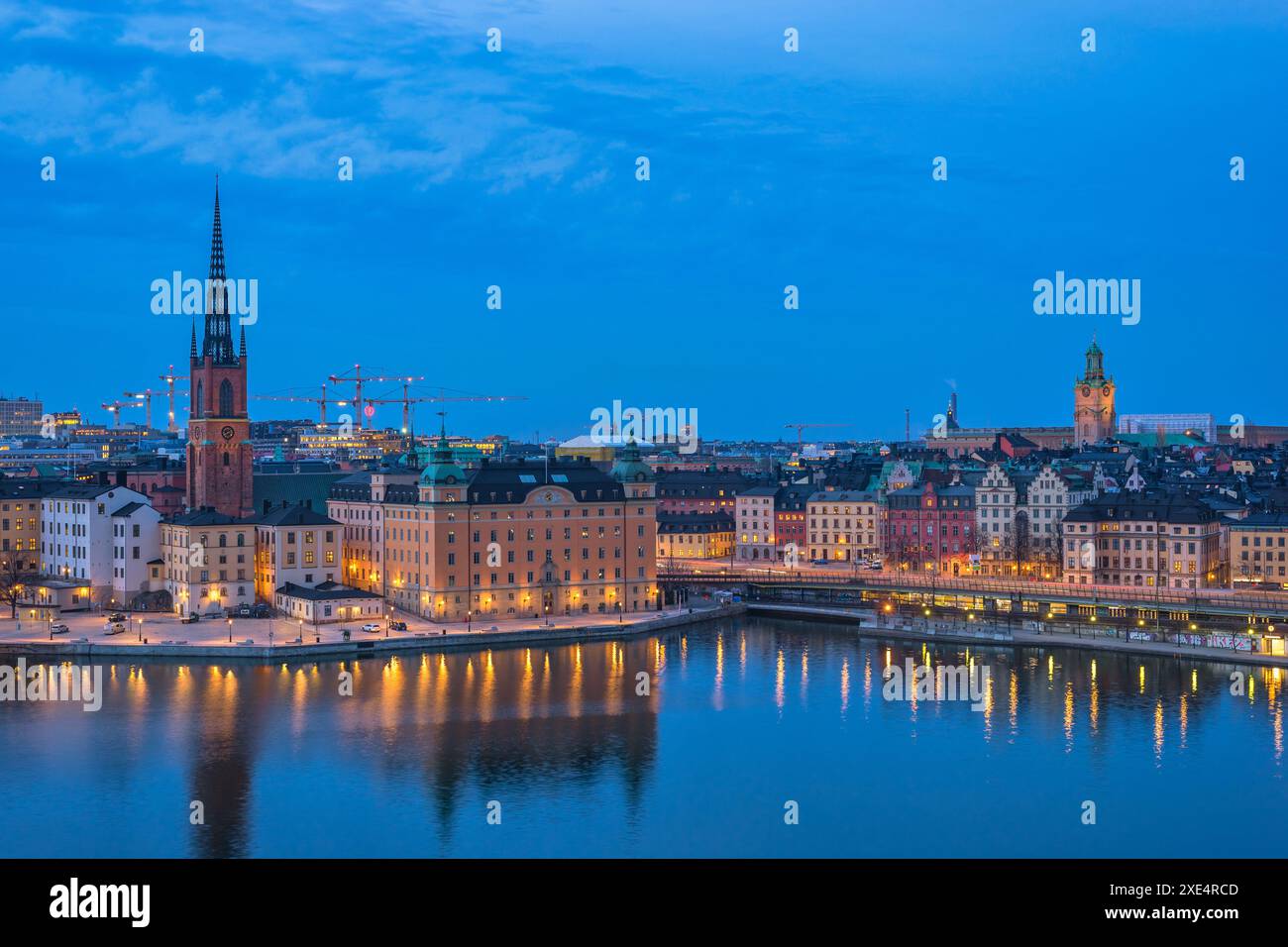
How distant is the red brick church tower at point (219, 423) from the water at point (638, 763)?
657 inches

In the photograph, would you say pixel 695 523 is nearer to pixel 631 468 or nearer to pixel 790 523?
pixel 790 523

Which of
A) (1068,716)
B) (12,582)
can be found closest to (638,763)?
(1068,716)

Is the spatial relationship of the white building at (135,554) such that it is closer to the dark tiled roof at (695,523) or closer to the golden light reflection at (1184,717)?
the dark tiled roof at (695,523)

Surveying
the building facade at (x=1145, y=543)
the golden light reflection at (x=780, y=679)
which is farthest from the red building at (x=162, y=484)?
the building facade at (x=1145, y=543)

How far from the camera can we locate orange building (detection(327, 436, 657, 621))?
143 ft

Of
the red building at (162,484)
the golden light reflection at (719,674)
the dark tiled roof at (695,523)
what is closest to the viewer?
the golden light reflection at (719,674)

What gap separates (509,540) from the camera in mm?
44094

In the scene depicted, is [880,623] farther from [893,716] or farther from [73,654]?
[73,654]

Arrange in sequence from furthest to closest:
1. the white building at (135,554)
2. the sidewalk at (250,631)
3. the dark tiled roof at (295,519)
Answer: the white building at (135,554) → the dark tiled roof at (295,519) → the sidewalk at (250,631)

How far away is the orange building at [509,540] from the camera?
43.4 m

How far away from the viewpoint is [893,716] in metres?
31.2

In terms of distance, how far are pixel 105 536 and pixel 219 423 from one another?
7877 mm

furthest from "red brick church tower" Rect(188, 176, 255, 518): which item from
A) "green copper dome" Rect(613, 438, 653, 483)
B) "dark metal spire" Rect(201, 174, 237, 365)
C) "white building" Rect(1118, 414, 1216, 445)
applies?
"white building" Rect(1118, 414, 1216, 445)
